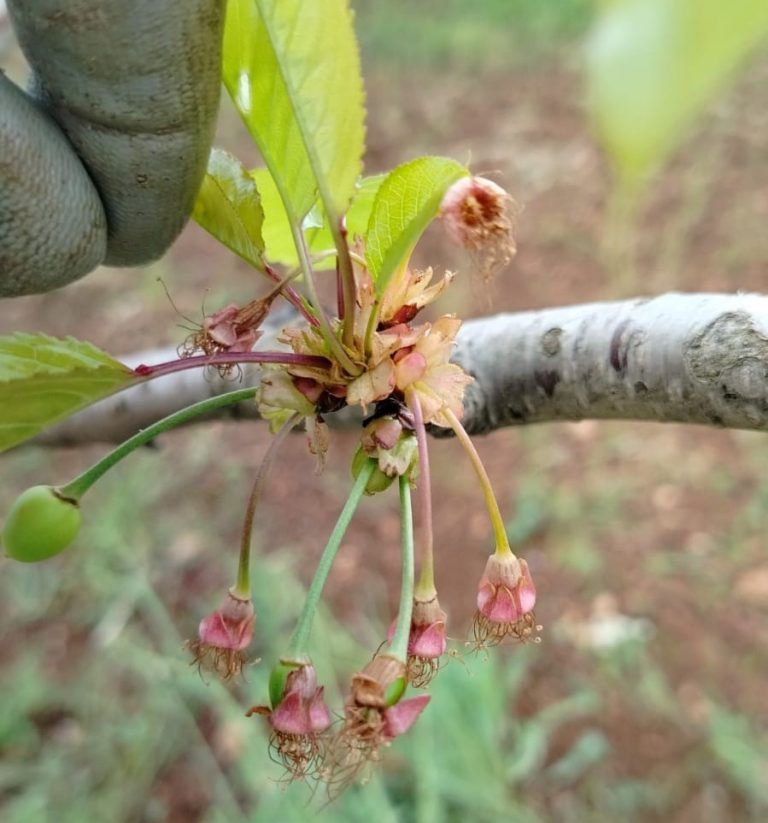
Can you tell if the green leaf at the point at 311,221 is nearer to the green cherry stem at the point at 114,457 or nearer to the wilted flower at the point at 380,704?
the green cherry stem at the point at 114,457

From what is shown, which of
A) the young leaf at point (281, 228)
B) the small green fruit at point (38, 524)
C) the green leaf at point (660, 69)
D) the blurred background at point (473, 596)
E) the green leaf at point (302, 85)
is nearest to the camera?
the green leaf at point (660, 69)

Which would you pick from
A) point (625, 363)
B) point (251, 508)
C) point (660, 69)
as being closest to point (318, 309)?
point (251, 508)

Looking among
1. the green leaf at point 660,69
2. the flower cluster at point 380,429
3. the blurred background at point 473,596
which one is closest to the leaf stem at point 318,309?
A: the flower cluster at point 380,429

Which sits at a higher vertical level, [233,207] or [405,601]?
[233,207]

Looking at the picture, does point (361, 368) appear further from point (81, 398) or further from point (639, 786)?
point (639, 786)

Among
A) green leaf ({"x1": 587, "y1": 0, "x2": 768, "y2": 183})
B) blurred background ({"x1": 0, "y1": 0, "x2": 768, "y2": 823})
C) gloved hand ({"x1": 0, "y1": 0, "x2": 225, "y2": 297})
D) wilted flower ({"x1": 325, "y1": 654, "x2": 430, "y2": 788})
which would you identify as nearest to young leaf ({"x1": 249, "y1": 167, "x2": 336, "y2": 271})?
gloved hand ({"x1": 0, "y1": 0, "x2": 225, "y2": 297})

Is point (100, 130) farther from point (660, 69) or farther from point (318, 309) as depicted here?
point (660, 69)
